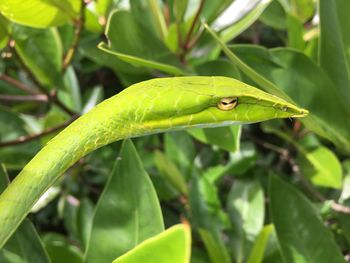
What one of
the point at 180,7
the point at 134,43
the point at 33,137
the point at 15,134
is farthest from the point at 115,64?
the point at 15,134

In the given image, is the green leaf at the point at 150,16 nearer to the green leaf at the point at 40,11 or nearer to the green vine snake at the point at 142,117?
the green leaf at the point at 40,11

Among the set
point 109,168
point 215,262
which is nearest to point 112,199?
point 215,262

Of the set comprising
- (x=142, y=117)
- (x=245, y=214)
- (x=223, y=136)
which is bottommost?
(x=245, y=214)

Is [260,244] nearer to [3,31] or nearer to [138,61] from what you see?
[138,61]

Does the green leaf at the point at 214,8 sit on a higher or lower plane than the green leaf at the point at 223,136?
Result: higher

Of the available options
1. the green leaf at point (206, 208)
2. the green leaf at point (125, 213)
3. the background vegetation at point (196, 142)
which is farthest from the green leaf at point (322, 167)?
the green leaf at point (125, 213)
